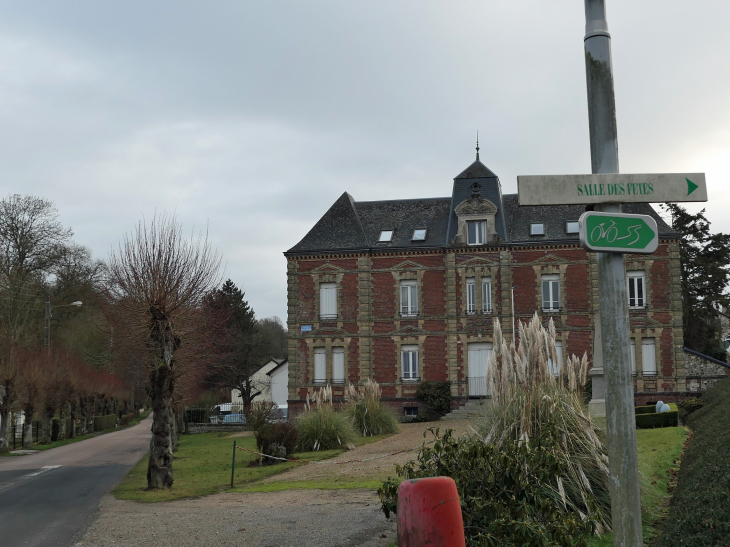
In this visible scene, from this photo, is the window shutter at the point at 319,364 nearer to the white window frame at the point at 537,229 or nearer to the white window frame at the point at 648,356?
the white window frame at the point at 537,229

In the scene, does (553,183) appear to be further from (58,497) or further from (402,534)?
(58,497)

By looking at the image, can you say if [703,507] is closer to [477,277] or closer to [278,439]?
[278,439]

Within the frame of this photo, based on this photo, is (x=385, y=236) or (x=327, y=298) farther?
(x=385, y=236)

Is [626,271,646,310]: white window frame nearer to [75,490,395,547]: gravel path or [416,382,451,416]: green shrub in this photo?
[416,382,451,416]: green shrub

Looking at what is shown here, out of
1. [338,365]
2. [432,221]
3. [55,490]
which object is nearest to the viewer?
[55,490]

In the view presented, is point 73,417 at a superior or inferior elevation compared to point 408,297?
inferior

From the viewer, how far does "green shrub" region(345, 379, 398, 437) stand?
75.9ft

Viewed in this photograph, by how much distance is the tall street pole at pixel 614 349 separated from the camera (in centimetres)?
389

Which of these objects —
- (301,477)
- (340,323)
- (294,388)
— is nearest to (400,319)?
(340,323)

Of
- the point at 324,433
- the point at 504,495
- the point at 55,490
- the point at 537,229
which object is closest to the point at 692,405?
the point at 537,229

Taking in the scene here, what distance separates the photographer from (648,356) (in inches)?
1187

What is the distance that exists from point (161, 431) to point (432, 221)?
20.0 m

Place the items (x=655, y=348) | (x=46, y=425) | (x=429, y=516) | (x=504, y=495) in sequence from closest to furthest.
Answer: (x=429, y=516) → (x=504, y=495) → (x=655, y=348) → (x=46, y=425)

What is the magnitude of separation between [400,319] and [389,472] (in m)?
17.7
